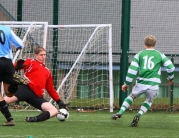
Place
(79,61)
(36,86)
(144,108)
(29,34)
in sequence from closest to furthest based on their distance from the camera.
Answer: (144,108)
(36,86)
(29,34)
(79,61)

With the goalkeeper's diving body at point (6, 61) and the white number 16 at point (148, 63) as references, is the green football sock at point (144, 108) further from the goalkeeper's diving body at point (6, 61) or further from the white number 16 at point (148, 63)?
the goalkeeper's diving body at point (6, 61)

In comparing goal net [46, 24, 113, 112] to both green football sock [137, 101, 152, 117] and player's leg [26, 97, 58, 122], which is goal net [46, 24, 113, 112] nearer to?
player's leg [26, 97, 58, 122]

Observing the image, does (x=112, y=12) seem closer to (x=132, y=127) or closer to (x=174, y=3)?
(x=174, y=3)

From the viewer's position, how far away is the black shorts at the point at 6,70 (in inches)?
374

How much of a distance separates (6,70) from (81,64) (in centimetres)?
490

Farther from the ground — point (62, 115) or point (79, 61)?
point (79, 61)

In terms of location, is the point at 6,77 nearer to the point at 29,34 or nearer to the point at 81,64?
the point at 29,34

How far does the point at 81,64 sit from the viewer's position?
14312 mm

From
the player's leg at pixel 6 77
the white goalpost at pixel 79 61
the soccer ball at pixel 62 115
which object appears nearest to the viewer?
the player's leg at pixel 6 77

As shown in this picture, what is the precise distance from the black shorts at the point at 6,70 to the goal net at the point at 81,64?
452cm

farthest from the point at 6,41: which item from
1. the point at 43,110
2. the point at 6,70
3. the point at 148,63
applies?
the point at 148,63

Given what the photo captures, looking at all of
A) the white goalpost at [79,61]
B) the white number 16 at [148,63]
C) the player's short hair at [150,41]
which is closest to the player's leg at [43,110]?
the white number 16 at [148,63]

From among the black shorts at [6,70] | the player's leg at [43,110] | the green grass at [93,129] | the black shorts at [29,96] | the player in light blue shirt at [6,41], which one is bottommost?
the green grass at [93,129]

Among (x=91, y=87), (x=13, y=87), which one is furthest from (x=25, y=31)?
(x=13, y=87)
